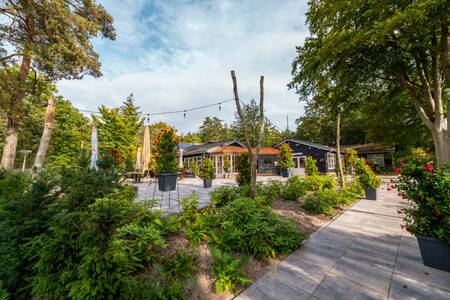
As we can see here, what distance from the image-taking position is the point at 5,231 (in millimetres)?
2707

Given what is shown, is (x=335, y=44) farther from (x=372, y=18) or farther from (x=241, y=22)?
(x=241, y=22)

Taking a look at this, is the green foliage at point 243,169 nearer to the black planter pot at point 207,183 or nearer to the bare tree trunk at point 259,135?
the bare tree trunk at point 259,135

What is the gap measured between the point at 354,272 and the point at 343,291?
0.53 m

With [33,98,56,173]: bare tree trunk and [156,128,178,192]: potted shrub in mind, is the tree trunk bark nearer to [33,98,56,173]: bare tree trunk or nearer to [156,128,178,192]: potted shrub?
[33,98,56,173]: bare tree trunk

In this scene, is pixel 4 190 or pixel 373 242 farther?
pixel 4 190

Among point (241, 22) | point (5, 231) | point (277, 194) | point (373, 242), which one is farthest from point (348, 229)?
point (241, 22)

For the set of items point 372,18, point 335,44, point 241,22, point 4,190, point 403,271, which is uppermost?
point 241,22

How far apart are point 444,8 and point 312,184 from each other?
5679 millimetres

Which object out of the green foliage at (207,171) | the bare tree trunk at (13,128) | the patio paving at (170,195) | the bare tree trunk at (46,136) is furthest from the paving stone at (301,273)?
the bare tree trunk at (13,128)

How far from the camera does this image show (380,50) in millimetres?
6488

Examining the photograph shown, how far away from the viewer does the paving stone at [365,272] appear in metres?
2.18

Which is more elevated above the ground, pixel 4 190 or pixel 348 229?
pixel 4 190

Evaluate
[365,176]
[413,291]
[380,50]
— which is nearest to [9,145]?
[413,291]

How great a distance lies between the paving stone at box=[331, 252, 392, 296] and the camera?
2.18 m
